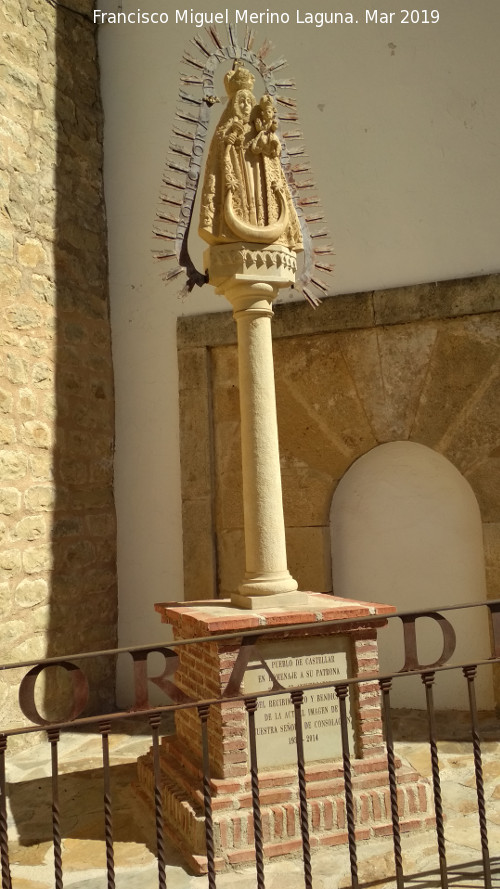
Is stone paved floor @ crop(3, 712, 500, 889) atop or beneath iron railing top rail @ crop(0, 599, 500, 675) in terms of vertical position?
A: beneath

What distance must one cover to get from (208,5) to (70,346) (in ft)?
9.25

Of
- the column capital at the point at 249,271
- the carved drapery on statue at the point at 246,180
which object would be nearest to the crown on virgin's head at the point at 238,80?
the carved drapery on statue at the point at 246,180

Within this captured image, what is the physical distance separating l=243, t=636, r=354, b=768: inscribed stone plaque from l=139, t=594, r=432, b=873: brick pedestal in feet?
0.04

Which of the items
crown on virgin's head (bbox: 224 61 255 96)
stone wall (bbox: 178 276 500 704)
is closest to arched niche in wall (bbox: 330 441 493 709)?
stone wall (bbox: 178 276 500 704)

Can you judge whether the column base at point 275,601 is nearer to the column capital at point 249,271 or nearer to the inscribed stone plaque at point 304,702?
the inscribed stone plaque at point 304,702

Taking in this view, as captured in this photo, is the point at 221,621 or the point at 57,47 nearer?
the point at 221,621

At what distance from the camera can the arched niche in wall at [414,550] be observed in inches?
214

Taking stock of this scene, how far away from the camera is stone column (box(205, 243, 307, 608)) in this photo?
13.0ft

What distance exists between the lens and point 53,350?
5602 millimetres

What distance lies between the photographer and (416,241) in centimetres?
557

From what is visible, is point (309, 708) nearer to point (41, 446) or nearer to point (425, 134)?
point (41, 446)

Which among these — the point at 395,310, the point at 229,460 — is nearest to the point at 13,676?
the point at 229,460

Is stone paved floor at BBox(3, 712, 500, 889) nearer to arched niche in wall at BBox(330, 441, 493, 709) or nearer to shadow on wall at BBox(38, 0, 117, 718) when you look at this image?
arched niche in wall at BBox(330, 441, 493, 709)

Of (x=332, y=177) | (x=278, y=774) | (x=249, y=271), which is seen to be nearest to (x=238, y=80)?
(x=249, y=271)
